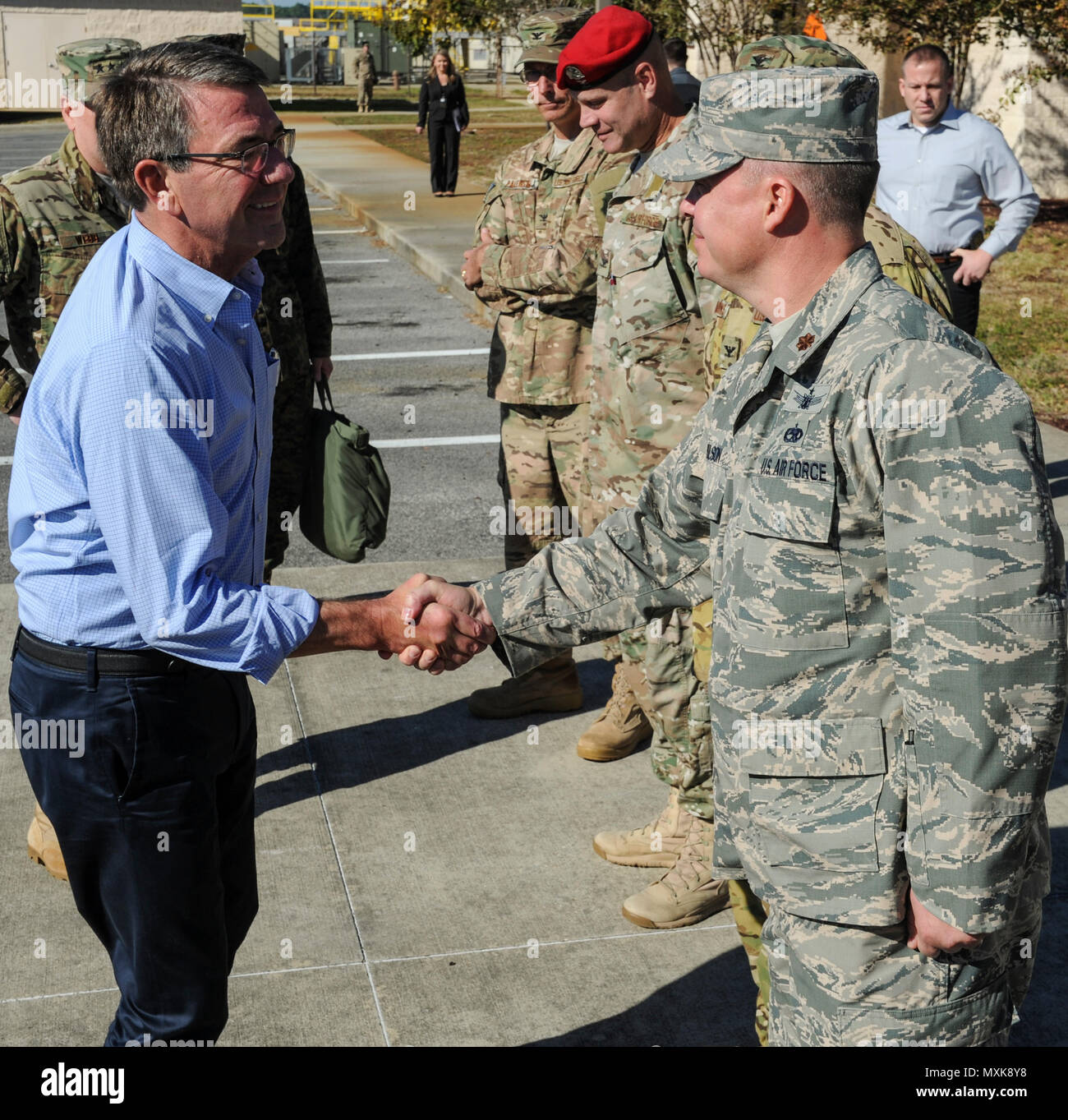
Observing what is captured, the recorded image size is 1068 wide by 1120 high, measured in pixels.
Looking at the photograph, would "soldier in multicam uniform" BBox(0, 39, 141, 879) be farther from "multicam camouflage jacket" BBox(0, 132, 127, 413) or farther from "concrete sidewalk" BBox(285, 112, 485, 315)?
"concrete sidewalk" BBox(285, 112, 485, 315)

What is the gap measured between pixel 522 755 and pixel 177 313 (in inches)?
109

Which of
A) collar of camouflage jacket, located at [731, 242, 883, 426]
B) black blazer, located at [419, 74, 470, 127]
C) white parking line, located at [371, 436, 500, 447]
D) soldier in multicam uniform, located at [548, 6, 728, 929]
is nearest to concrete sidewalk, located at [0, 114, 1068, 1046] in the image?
soldier in multicam uniform, located at [548, 6, 728, 929]

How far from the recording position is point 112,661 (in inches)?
95.4

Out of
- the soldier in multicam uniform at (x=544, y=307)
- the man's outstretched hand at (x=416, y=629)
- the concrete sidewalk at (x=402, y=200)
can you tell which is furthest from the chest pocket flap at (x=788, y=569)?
the concrete sidewalk at (x=402, y=200)

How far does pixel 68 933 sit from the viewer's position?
3779 millimetres

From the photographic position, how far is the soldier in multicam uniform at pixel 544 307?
15.9 ft

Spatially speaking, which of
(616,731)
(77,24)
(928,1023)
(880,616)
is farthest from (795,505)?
(77,24)

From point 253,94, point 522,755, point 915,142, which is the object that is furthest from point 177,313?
point 915,142

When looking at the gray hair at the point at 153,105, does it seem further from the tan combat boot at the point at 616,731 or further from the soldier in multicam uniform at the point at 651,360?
the tan combat boot at the point at 616,731

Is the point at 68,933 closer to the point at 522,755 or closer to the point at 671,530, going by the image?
the point at 522,755

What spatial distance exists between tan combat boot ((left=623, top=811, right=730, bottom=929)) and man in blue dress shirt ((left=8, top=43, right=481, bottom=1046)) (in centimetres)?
153

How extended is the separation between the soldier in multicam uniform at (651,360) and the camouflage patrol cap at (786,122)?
163 centimetres

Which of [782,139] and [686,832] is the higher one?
[782,139]

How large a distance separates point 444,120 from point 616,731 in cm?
1602
